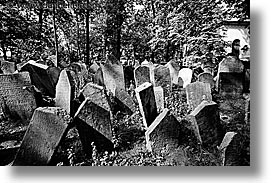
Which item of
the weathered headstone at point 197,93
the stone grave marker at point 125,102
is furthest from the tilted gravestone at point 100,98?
the weathered headstone at point 197,93

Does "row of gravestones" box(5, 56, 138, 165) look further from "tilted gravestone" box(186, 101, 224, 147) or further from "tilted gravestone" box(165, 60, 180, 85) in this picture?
"tilted gravestone" box(165, 60, 180, 85)

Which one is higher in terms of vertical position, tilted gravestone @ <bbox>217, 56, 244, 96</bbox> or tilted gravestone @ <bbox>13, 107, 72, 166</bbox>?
tilted gravestone @ <bbox>217, 56, 244, 96</bbox>

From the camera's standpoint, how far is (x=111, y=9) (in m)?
1.98

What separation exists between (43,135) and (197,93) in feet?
3.69

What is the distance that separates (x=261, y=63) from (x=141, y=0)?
0.89m

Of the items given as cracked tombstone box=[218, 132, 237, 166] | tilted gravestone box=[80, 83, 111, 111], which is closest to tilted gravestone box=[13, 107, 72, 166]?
tilted gravestone box=[80, 83, 111, 111]

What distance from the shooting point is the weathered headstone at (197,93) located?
2068 millimetres

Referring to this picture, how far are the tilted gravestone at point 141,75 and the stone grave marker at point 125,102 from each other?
24 centimetres

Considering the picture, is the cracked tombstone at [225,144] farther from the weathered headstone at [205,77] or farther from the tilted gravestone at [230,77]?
the weathered headstone at [205,77]

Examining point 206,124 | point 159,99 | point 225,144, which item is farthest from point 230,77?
point 225,144

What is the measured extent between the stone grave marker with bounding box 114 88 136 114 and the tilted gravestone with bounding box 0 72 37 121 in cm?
62

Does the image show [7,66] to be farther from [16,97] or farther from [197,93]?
[197,93]

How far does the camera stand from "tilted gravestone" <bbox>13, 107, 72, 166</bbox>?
1.50m

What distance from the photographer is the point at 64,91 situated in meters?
2.08
